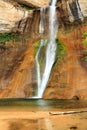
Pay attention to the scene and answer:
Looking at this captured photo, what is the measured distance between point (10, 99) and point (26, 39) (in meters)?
7.67

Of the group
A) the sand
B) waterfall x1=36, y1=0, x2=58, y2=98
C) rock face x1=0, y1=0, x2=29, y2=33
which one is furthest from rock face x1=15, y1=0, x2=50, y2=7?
the sand

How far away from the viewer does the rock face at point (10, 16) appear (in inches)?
1164

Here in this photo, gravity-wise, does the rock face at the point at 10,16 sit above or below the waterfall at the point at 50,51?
above

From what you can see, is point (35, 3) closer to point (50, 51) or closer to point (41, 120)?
point (50, 51)

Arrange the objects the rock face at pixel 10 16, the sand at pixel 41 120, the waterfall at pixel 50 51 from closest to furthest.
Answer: the sand at pixel 41 120 < the waterfall at pixel 50 51 < the rock face at pixel 10 16

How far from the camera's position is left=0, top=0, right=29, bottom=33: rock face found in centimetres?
2958

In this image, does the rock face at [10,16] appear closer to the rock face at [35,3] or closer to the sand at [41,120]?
the rock face at [35,3]

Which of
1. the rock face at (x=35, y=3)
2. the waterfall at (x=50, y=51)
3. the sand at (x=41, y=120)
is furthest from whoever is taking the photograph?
the rock face at (x=35, y=3)

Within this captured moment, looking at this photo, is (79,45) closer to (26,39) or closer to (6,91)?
(26,39)

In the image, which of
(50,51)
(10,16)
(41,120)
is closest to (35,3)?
(10,16)

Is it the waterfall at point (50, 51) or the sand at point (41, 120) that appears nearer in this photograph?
the sand at point (41, 120)

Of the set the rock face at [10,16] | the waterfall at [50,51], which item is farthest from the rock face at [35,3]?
the rock face at [10,16]

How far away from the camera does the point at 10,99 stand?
2277 cm

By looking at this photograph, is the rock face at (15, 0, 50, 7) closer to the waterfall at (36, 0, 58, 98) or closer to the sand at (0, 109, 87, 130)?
the waterfall at (36, 0, 58, 98)
